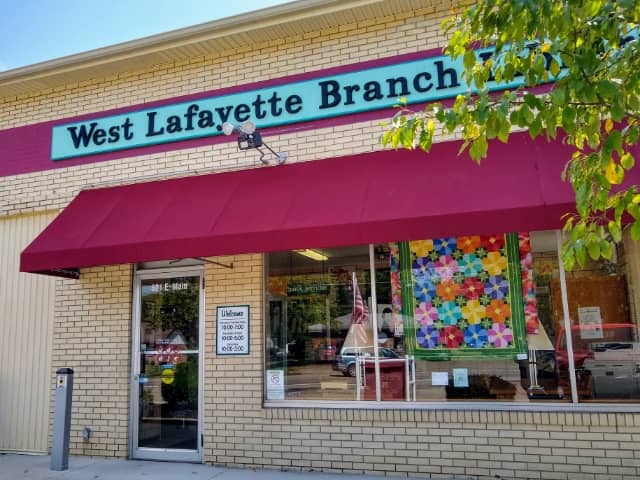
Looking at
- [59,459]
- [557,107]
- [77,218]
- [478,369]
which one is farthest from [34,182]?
[557,107]

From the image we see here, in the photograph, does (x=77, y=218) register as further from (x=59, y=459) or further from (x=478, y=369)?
(x=478, y=369)

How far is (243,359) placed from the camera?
7238mm

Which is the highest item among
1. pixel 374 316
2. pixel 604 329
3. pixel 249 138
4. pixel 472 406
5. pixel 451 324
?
pixel 249 138

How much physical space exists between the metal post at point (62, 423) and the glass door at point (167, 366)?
913mm

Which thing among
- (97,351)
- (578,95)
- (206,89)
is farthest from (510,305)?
(97,351)

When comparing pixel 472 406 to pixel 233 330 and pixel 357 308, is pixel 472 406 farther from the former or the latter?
pixel 233 330

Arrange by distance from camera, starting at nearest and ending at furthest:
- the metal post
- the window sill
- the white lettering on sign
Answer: the window sill
the metal post
the white lettering on sign

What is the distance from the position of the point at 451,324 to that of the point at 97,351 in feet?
15.6

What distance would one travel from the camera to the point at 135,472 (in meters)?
6.96

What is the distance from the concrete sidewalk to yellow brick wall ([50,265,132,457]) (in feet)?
1.17

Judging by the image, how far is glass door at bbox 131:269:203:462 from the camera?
762 centimetres

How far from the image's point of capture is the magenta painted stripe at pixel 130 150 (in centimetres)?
736

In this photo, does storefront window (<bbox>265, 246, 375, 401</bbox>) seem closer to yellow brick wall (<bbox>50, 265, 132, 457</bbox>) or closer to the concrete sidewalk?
the concrete sidewalk

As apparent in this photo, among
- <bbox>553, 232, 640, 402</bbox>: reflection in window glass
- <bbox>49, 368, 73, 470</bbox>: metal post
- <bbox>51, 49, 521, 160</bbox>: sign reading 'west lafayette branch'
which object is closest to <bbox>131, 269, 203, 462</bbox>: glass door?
A: <bbox>49, 368, 73, 470</bbox>: metal post
